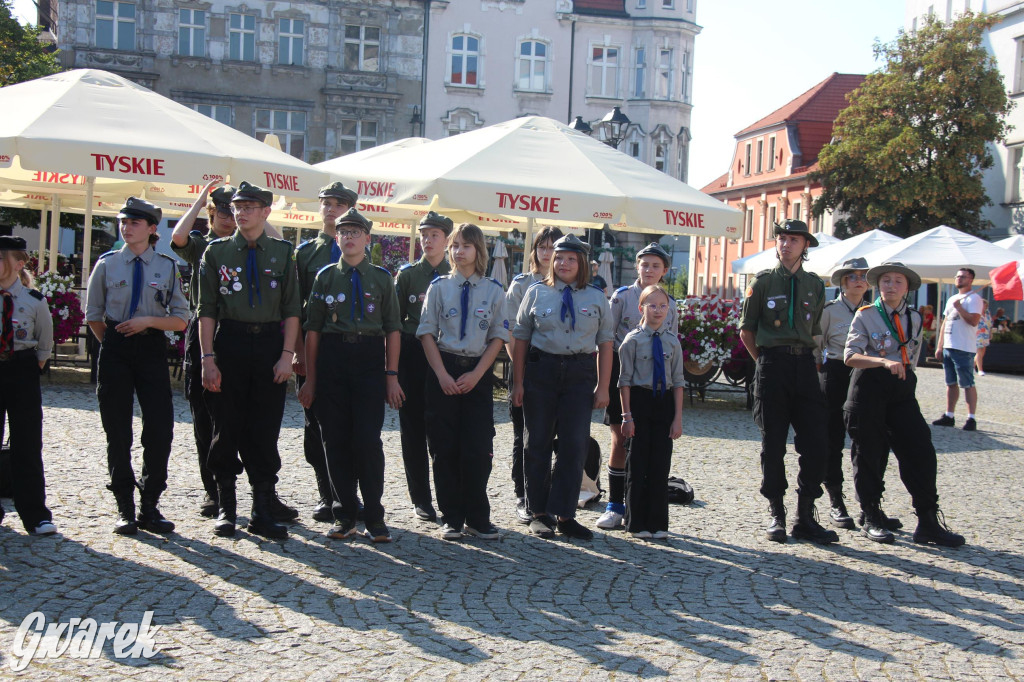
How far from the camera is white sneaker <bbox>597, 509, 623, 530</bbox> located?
752 centimetres

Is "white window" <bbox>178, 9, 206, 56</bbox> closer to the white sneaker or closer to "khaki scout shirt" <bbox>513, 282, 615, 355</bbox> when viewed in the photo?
"khaki scout shirt" <bbox>513, 282, 615, 355</bbox>

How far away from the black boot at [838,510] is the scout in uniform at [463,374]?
2434 mm

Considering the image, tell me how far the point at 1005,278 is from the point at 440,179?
1397 cm

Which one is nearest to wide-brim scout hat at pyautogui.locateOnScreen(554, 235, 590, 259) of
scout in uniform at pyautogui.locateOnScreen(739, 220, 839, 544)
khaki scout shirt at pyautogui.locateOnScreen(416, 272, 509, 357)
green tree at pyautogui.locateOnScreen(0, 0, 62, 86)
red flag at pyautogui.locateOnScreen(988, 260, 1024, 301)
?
khaki scout shirt at pyautogui.locateOnScreen(416, 272, 509, 357)

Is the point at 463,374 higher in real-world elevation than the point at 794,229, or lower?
lower

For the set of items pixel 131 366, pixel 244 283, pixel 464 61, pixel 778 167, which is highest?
pixel 464 61

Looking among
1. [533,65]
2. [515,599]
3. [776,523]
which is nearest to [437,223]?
[515,599]

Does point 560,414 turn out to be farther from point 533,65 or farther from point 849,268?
point 533,65

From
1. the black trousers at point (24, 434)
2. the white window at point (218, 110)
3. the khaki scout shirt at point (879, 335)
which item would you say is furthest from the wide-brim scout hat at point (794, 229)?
the white window at point (218, 110)

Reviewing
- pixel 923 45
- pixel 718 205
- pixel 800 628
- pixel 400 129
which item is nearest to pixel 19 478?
pixel 800 628

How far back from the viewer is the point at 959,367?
14.5m

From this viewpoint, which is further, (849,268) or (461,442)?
(849,268)

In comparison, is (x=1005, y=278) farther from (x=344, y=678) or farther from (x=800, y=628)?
(x=344, y=678)

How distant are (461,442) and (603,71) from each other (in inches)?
1806
